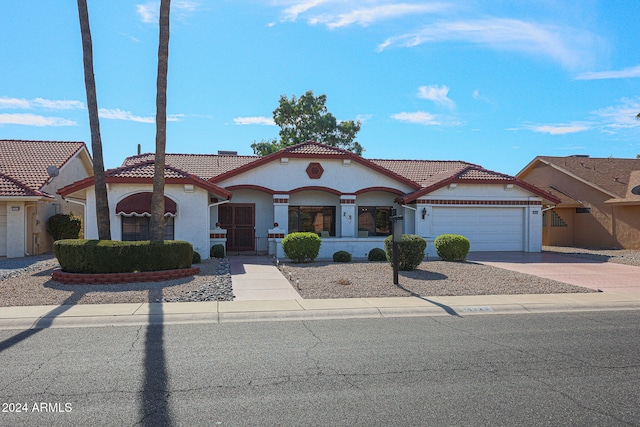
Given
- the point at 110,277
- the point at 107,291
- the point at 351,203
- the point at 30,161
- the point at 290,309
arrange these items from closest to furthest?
the point at 290,309
the point at 107,291
the point at 110,277
the point at 351,203
the point at 30,161

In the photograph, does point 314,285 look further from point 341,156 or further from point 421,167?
point 421,167

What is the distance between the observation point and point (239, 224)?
77.7ft

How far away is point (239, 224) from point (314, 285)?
37.4 ft

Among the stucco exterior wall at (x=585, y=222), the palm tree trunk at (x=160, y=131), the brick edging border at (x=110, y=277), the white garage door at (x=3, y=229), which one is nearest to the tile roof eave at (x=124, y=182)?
the palm tree trunk at (x=160, y=131)

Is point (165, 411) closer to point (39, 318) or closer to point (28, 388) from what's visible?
point (28, 388)

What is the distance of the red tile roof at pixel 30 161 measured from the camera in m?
20.9

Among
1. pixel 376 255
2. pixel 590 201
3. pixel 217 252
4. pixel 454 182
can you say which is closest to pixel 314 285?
pixel 376 255

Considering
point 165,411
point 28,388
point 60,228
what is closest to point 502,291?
point 165,411

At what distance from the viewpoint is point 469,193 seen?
23875 millimetres

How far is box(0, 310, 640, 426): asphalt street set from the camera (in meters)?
4.82

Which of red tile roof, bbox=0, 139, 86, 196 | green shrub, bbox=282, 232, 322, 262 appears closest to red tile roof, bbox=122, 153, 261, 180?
red tile roof, bbox=0, 139, 86, 196

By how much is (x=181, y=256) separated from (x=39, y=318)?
18.3ft

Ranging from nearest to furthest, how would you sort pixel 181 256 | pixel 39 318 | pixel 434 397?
pixel 434 397, pixel 39 318, pixel 181 256

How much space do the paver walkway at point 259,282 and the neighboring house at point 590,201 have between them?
1675 cm
